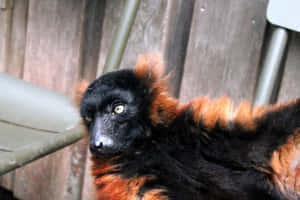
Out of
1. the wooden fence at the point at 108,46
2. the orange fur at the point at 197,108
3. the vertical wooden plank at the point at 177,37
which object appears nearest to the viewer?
the orange fur at the point at 197,108

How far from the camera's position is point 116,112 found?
1.48m

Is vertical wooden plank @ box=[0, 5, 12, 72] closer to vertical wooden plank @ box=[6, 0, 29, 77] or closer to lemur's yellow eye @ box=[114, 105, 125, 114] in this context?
vertical wooden plank @ box=[6, 0, 29, 77]

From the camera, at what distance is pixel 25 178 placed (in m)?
2.81

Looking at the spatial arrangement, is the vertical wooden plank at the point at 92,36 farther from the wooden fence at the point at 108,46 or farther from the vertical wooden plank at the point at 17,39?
the vertical wooden plank at the point at 17,39

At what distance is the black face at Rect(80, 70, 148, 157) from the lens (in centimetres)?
144

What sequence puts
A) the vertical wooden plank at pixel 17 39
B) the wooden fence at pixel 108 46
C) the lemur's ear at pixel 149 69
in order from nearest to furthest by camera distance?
the lemur's ear at pixel 149 69
the wooden fence at pixel 108 46
the vertical wooden plank at pixel 17 39

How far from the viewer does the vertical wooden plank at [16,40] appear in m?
2.61

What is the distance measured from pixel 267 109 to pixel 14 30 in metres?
1.96

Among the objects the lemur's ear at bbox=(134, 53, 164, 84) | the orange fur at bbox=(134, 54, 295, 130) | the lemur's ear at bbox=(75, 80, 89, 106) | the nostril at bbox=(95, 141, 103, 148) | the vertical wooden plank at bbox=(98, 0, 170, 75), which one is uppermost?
the vertical wooden plank at bbox=(98, 0, 170, 75)

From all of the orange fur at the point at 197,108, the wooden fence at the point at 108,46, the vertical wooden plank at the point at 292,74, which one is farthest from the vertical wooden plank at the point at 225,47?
the orange fur at the point at 197,108

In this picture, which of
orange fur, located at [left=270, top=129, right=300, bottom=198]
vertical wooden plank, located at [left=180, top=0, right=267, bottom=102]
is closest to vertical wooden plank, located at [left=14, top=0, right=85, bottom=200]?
vertical wooden plank, located at [left=180, top=0, right=267, bottom=102]

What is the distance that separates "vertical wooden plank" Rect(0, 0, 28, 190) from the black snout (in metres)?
1.44

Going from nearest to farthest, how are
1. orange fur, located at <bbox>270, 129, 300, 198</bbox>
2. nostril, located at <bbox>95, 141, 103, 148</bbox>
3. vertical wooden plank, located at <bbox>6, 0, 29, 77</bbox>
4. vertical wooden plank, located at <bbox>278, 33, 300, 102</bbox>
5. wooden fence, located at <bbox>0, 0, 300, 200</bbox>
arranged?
orange fur, located at <bbox>270, 129, 300, 198</bbox> → nostril, located at <bbox>95, 141, 103, 148</bbox> → vertical wooden plank, located at <bbox>278, 33, 300, 102</bbox> → wooden fence, located at <bbox>0, 0, 300, 200</bbox> → vertical wooden plank, located at <bbox>6, 0, 29, 77</bbox>

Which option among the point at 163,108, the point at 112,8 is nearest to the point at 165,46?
the point at 112,8
